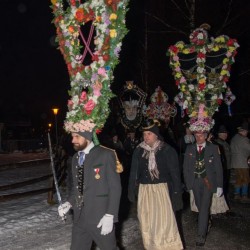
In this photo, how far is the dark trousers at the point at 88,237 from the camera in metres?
4.30

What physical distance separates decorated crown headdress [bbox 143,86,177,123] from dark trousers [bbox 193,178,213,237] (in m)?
8.29

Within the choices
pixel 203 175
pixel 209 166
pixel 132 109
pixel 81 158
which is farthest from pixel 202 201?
pixel 132 109

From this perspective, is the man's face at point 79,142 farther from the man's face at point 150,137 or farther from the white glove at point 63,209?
the man's face at point 150,137

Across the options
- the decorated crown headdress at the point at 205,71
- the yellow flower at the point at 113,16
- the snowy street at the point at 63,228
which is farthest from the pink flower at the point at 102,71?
the decorated crown headdress at the point at 205,71

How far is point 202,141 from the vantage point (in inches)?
261

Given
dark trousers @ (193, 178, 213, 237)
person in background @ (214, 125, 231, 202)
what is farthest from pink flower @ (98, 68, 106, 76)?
person in background @ (214, 125, 231, 202)

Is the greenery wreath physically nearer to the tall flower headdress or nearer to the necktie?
the tall flower headdress

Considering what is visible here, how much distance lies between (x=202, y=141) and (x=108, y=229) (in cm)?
297

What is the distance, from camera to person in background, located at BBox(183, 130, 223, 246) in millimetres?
6270

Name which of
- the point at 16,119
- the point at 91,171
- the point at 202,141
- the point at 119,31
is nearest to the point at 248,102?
the point at 202,141

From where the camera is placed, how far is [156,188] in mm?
5734

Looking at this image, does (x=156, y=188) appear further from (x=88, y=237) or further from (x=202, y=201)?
(x=88, y=237)

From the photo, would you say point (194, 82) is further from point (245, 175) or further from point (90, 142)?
point (90, 142)

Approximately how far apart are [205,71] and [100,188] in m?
6.95
